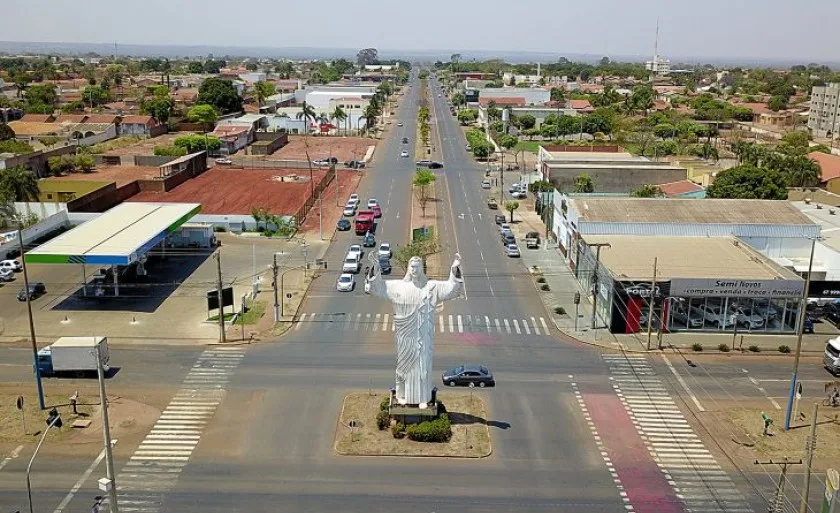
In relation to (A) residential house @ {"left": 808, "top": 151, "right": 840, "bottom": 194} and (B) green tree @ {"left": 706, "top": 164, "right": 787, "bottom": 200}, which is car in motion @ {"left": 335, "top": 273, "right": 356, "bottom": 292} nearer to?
(B) green tree @ {"left": 706, "top": 164, "right": 787, "bottom": 200}

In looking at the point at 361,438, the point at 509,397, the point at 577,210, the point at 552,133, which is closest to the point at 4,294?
the point at 361,438

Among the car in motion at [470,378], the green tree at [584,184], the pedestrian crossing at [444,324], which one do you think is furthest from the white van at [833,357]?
the green tree at [584,184]

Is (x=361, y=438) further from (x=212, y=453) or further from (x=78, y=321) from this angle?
(x=78, y=321)

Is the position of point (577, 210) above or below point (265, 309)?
above

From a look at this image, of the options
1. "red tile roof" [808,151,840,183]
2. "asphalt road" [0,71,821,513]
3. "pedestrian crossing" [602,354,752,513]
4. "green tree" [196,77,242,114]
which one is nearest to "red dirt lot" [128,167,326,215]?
"asphalt road" [0,71,821,513]

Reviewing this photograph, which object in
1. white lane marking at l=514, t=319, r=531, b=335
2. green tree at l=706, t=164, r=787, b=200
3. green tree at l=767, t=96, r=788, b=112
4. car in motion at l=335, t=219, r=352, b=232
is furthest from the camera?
green tree at l=767, t=96, r=788, b=112

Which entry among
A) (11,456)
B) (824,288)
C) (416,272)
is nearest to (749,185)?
(824,288)
